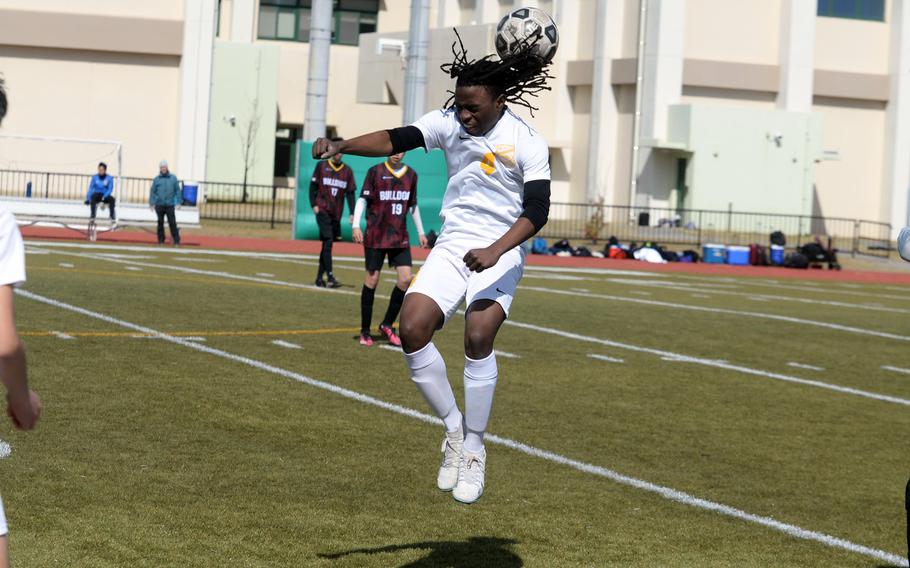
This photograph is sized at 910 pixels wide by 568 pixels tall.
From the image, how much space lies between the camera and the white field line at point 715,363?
13266 millimetres

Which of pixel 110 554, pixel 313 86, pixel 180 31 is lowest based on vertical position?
pixel 110 554

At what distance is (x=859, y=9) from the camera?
177ft

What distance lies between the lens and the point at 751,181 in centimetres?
5162

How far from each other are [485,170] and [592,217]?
33.8m

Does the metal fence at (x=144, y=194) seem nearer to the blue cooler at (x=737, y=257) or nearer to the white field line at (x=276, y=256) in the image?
the white field line at (x=276, y=256)

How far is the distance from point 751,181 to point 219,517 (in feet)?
152

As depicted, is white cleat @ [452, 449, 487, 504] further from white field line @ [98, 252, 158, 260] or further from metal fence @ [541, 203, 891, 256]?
metal fence @ [541, 203, 891, 256]

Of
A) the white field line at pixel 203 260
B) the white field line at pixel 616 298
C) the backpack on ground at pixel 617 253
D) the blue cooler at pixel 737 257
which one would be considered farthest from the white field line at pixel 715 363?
the blue cooler at pixel 737 257

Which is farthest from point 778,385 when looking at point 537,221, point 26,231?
point 26,231

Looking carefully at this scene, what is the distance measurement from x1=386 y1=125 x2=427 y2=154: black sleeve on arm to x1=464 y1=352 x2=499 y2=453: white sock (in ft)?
3.56

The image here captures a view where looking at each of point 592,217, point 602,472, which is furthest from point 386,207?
point 592,217

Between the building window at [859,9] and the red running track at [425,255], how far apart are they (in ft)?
68.3

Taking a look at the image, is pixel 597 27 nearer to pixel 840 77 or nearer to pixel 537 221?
pixel 840 77

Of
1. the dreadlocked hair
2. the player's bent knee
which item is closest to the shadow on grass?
the player's bent knee
